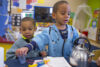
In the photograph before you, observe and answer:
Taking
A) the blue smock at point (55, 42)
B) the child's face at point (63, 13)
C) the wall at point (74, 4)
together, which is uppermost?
the wall at point (74, 4)

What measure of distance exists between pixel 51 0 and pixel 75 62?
7.67 ft

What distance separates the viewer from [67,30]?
1.15 meters

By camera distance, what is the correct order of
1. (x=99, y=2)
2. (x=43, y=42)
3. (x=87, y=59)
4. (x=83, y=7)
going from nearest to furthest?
(x=87, y=59), (x=43, y=42), (x=99, y=2), (x=83, y=7)

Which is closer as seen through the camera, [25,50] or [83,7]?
[25,50]

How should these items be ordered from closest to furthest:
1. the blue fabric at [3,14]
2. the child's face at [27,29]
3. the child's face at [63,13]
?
the child's face at [63,13]
the child's face at [27,29]
the blue fabric at [3,14]

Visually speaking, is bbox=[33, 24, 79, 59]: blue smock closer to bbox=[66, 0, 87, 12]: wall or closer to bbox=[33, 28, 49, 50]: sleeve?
bbox=[33, 28, 49, 50]: sleeve

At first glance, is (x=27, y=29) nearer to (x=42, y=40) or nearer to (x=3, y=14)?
(x=42, y=40)

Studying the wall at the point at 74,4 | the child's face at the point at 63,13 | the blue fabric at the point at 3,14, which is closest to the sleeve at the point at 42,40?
the child's face at the point at 63,13

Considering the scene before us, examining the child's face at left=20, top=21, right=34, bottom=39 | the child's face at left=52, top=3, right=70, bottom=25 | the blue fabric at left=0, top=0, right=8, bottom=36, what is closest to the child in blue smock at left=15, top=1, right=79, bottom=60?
the child's face at left=52, top=3, right=70, bottom=25

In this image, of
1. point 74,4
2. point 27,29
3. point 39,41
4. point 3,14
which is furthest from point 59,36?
point 74,4

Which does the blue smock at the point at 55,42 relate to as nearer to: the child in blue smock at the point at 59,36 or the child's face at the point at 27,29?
the child in blue smock at the point at 59,36

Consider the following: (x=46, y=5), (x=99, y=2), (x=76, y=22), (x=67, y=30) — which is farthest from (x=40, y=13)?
(x=67, y=30)

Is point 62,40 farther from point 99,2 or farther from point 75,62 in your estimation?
point 99,2

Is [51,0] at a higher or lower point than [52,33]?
higher
